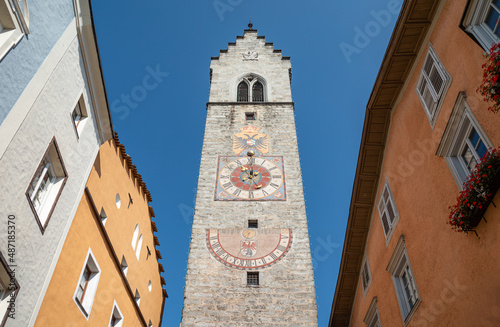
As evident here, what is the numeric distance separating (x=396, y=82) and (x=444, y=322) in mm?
4486

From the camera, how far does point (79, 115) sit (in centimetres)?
882

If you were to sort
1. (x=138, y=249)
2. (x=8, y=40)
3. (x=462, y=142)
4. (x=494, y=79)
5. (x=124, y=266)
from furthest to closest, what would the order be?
(x=138, y=249), (x=124, y=266), (x=8, y=40), (x=462, y=142), (x=494, y=79)

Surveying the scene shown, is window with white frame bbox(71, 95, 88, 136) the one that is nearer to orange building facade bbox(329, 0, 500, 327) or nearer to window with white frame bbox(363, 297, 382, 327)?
orange building facade bbox(329, 0, 500, 327)

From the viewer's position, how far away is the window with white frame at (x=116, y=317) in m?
10.2

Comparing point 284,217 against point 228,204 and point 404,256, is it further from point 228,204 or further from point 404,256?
point 404,256

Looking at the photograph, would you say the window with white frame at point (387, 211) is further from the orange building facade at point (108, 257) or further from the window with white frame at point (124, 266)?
the window with white frame at point (124, 266)

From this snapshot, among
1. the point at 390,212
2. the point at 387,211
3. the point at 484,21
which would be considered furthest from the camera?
the point at 387,211

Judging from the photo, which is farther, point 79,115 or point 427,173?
point 79,115

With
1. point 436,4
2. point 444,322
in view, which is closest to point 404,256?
point 444,322

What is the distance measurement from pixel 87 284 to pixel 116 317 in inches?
81.6

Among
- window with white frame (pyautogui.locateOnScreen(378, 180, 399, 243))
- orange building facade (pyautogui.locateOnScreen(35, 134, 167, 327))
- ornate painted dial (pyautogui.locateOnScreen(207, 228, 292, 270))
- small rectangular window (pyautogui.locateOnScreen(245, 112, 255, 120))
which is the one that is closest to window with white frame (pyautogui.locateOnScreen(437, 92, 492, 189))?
window with white frame (pyautogui.locateOnScreen(378, 180, 399, 243))

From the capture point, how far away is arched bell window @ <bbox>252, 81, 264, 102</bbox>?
25797 millimetres

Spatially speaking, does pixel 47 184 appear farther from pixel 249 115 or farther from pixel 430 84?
pixel 249 115

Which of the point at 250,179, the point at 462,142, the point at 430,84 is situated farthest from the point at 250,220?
the point at 462,142
